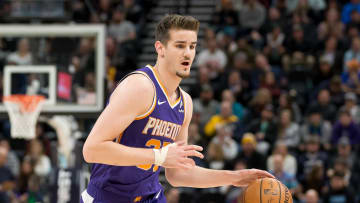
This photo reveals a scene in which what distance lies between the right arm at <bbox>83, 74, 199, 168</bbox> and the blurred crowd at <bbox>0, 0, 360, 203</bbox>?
4842 millimetres

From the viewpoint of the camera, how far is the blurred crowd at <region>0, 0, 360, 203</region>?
1065cm

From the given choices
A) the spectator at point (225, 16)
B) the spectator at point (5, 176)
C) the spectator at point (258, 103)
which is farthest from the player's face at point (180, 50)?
the spectator at point (225, 16)

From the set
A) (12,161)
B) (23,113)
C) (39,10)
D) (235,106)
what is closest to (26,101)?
(23,113)

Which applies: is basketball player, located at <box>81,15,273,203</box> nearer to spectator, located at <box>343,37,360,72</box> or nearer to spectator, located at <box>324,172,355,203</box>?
spectator, located at <box>324,172,355,203</box>

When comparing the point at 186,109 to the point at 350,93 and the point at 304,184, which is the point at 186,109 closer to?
the point at 304,184

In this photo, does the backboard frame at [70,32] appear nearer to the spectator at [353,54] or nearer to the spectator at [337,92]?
the spectator at [337,92]

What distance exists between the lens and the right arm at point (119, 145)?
402 cm

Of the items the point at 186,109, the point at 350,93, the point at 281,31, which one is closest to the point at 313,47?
the point at 281,31

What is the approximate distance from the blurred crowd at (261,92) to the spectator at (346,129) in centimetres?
2

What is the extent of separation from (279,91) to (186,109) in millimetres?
7965

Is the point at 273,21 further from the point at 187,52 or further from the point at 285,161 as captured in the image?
the point at 187,52

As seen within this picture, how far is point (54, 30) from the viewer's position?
10.1 metres

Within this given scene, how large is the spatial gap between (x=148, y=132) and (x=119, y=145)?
0.45 metres

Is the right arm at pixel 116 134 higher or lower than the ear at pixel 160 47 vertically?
lower
